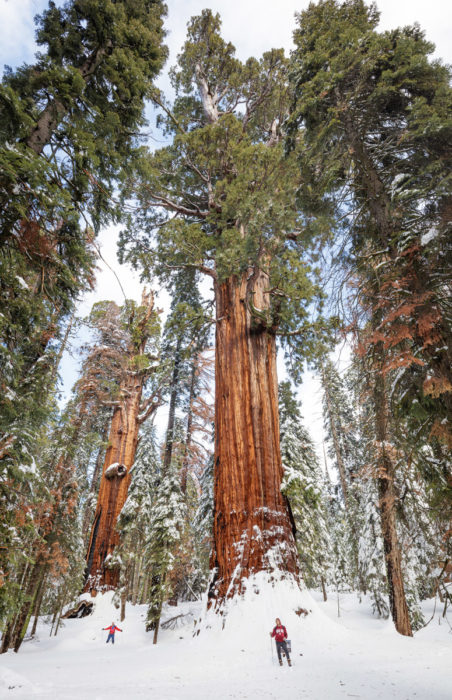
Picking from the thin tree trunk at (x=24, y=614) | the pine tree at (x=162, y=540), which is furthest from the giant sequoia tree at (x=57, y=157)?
the thin tree trunk at (x=24, y=614)

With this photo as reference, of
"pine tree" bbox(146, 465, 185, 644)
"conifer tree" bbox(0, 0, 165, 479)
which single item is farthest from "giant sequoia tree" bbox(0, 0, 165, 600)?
"pine tree" bbox(146, 465, 185, 644)

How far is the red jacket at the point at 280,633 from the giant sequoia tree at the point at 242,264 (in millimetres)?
764

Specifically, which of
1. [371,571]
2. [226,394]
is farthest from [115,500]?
[371,571]

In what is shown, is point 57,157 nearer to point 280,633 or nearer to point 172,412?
point 280,633

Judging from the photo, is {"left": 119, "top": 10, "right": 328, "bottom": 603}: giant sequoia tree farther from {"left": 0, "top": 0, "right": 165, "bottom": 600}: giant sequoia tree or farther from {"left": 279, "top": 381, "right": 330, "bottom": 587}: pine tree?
{"left": 0, "top": 0, "right": 165, "bottom": 600}: giant sequoia tree

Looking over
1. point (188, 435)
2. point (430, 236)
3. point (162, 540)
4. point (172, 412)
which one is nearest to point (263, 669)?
point (430, 236)

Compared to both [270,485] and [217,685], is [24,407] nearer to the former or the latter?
[270,485]

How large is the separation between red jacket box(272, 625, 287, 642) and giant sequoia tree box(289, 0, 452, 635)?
3115 millimetres

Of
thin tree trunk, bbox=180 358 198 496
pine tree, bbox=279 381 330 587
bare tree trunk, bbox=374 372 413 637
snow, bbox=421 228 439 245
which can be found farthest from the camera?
thin tree trunk, bbox=180 358 198 496

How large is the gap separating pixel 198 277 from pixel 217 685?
30.7 feet

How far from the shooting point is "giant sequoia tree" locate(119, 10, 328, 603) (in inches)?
217

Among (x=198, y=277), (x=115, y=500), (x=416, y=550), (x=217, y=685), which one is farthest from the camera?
(x=416, y=550)

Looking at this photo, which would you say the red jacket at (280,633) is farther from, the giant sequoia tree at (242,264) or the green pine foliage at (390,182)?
the green pine foliage at (390,182)

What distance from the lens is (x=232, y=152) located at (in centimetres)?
750
